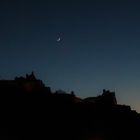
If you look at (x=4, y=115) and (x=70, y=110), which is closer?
(x=4, y=115)

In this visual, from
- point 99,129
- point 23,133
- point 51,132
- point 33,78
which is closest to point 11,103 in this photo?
point 23,133

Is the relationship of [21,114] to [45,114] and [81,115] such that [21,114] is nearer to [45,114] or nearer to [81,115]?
[45,114]

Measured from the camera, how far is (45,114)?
30547 mm

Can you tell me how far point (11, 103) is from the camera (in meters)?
28.6

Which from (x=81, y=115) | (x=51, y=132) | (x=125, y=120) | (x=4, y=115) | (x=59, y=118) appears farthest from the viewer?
(x=125, y=120)

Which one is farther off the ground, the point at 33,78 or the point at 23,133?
the point at 33,78

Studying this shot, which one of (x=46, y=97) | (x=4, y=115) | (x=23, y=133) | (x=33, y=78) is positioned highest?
(x=33, y=78)

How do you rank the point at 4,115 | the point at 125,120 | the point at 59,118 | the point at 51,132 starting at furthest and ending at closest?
the point at 125,120 < the point at 59,118 < the point at 51,132 < the point at 4,115

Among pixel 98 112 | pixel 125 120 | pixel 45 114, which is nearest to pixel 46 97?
pixel 45 114

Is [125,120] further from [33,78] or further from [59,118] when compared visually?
[33,78]

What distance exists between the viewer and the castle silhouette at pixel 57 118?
27.8 metres

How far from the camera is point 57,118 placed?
103 feet

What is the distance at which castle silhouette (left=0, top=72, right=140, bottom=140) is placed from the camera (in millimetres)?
27812

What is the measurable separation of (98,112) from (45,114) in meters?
8.56
